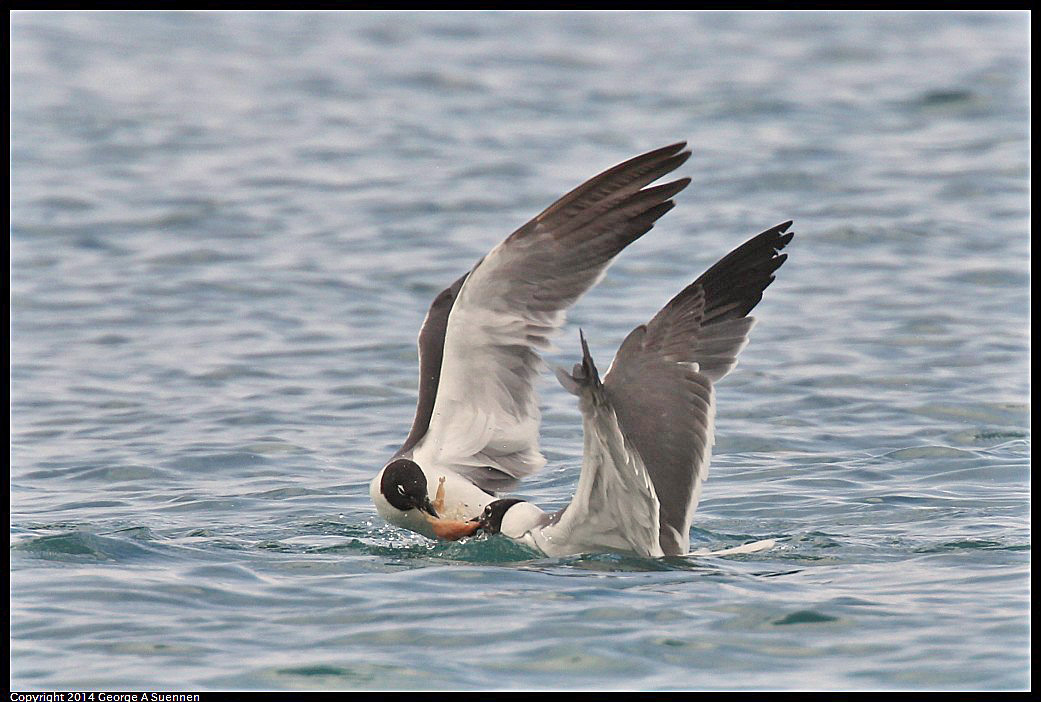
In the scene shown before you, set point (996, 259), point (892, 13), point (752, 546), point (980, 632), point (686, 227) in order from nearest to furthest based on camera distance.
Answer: point (980, 632) < point (752, 546) < point (996, 259) < point (686, 227) < point (892, 13)

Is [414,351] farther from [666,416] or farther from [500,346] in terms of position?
[666,416]

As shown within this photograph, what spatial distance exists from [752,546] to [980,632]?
1.25 meters

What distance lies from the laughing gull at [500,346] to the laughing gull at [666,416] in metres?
0.43

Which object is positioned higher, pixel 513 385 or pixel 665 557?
pixel 513 385

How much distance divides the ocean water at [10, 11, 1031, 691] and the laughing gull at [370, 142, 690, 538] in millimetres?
307

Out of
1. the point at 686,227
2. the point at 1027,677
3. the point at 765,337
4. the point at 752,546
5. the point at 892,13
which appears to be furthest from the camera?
the point at 892,13

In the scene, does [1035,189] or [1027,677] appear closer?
[1027,677]

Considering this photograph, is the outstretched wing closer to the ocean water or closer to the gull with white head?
the gull with white head

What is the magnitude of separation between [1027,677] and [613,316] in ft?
25.0

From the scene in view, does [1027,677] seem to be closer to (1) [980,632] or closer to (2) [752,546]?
(1) [980,632]

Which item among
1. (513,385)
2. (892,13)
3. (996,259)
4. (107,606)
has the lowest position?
(107,606)

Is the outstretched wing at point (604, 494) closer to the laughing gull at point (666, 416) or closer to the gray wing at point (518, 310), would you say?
the laughing gull at point (666, 416)

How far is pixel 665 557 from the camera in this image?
7.43 metres

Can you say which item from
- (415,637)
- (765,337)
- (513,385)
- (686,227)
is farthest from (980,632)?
(686,227)
